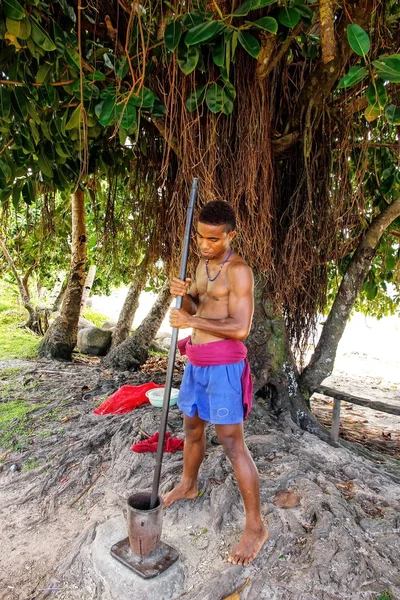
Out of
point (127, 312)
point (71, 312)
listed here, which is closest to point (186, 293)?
point (71, 312)

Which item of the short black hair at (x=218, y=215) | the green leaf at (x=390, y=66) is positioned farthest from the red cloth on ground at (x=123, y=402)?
the green leaf at (x=390, y=66)

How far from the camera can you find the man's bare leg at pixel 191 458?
2203 mm

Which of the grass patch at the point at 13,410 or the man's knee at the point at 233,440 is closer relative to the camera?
the man's knee at the point at 233,440

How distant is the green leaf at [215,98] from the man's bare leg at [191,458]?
1.71 m

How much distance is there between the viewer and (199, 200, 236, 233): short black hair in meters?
1.93

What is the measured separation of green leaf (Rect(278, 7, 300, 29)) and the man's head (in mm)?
952

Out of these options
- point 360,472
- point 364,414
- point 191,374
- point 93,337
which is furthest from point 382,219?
point 93,337

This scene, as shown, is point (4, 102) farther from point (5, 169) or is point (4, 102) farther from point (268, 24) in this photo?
point (268, 24)

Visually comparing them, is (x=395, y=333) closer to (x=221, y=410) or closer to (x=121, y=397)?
(x=121, y=397)

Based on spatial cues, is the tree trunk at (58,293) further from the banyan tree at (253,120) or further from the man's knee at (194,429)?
the man's knee at (194,429)

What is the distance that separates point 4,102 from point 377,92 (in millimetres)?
1926

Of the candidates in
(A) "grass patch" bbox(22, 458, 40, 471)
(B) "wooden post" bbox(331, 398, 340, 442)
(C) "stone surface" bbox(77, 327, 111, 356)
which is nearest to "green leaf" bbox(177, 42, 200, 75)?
(A) "grass patch" bbox(22, 458, 40, 471)

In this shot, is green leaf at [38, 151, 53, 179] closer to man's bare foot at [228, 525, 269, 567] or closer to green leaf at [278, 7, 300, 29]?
green leaf at [278, 7, 300, 29]

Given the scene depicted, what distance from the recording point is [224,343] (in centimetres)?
200
